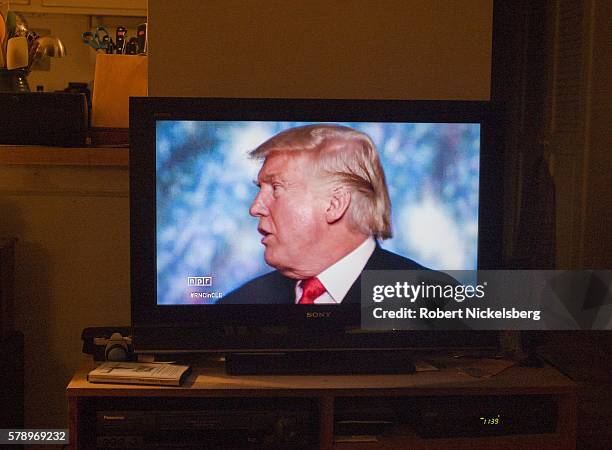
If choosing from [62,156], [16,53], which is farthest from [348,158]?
[16,53]

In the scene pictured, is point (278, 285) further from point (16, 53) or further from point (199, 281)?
point (16, 53)

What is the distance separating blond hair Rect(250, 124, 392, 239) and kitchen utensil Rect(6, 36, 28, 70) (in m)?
1.18

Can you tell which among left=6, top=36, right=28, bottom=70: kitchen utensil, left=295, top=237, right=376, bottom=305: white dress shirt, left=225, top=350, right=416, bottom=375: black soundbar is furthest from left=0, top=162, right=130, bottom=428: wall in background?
left=295, top=237, right=376, bottom=305: white dress shirt

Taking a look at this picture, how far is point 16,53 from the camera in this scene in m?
2.71

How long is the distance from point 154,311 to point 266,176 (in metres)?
0.44

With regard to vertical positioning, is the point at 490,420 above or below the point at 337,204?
below

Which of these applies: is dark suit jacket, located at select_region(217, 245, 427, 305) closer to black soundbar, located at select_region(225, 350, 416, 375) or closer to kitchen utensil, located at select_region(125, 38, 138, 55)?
black soundbar, located at select_region(225, 350, 416, 375)

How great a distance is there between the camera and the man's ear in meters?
2.04

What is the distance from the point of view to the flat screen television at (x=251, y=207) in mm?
2010

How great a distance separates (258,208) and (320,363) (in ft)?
1.42

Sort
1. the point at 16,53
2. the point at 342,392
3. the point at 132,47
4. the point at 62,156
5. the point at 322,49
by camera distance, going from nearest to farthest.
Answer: the point at 342,392, the point at 322,49, the point at 62,156, the point at 16,53, the point at 132,47

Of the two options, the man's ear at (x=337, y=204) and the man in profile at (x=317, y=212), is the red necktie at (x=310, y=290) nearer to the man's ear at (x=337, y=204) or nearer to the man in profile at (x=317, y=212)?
the man in profile at (x=317, y=212)

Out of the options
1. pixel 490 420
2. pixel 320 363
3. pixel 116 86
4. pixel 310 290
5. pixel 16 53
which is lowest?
pixel 490 420

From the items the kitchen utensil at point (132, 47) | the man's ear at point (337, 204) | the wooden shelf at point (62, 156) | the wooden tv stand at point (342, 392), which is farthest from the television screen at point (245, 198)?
the kitchen utensil at point (132, 47)
